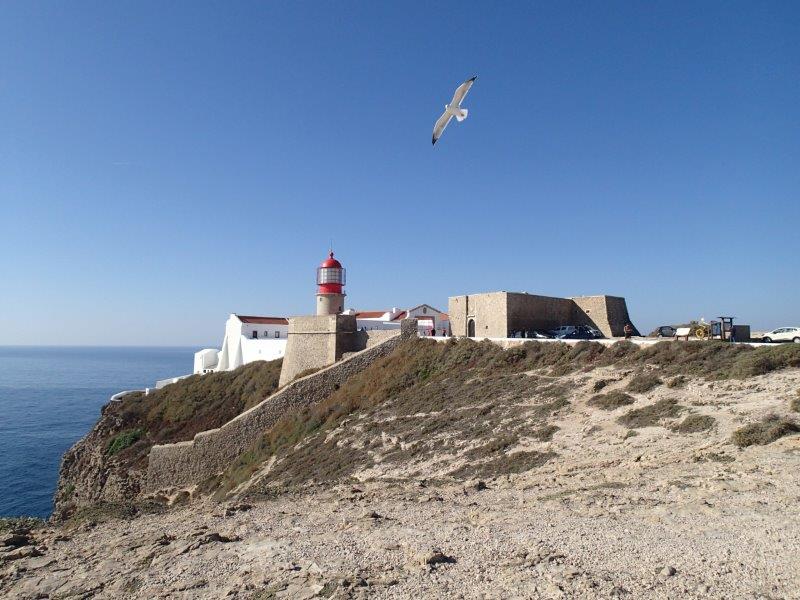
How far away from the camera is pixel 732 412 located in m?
11.0

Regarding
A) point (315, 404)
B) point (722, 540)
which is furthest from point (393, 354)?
point (722, 540)

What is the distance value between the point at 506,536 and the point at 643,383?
9.48m

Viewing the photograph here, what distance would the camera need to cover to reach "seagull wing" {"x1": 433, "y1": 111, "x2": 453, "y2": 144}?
1252 cm

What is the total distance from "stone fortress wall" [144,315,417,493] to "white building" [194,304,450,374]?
39.9 feet

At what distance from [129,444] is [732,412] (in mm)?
30523

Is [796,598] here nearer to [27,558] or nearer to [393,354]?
[27,558]

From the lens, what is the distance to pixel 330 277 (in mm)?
31828

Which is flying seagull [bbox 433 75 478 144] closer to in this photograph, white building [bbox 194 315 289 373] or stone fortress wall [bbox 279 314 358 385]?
stone fortress wall [bbox 279 314 358 385]

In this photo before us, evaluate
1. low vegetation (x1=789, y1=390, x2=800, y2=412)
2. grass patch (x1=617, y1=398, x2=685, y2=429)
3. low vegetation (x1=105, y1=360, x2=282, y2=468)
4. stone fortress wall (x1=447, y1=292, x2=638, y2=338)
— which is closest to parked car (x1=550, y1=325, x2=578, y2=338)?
stone fortress wall (x1=447, y1=292, x2=638, y2=338)

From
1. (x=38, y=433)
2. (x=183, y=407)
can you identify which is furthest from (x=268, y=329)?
(x=38, y=433)

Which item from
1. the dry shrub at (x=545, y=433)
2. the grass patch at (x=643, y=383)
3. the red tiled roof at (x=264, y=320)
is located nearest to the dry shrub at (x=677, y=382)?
the grass patch at (x=643, y=383)

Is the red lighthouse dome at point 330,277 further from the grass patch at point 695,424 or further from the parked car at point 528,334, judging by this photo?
the grass patch at point 695,424

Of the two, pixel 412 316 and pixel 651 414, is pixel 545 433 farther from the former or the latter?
pixel 412 316

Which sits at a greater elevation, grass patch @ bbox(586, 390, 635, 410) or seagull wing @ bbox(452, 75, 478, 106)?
seagull wing @ bbox(452, 75, 478, 106)
